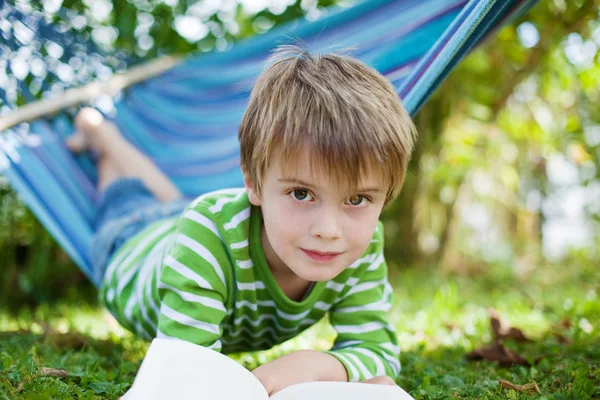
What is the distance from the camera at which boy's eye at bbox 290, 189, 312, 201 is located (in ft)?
3.35

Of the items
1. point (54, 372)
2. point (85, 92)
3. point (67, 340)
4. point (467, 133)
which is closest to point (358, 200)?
point (54, 372)

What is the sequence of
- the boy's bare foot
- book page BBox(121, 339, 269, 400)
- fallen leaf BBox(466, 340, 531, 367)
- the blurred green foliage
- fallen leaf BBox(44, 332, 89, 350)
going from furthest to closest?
the blurred green foliage, the boy's bare foot, fallen leaf BBox(44, 332, 89, 350), fallen leaf BBox(466, 340, 531, 367), book page BBox(121, 339, 269, 400)

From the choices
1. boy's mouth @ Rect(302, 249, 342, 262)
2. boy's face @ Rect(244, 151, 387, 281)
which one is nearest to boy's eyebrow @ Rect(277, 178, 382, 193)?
boy's face @ Rect(244, 151, 387, 281)

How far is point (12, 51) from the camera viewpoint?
2.26m

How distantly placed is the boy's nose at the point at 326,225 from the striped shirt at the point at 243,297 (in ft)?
0.76

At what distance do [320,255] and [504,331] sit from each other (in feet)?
2.93

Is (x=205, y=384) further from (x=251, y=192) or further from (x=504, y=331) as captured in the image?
(x=504, y=331)

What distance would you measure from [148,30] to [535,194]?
2.07m

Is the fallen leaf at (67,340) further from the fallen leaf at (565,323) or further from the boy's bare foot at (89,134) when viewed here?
the fallen leaf at (565,323)

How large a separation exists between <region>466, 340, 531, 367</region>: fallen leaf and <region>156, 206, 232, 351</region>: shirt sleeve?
0.66m

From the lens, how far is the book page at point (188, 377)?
2.74 ft

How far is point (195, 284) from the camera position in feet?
3.70

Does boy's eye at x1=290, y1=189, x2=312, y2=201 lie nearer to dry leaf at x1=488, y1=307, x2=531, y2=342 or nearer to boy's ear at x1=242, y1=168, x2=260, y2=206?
boy's ear at x1=242, y1=168, x2=260, y2=206

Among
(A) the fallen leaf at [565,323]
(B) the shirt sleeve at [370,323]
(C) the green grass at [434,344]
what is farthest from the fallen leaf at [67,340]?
(A) the fallen leaf at [565,323]
